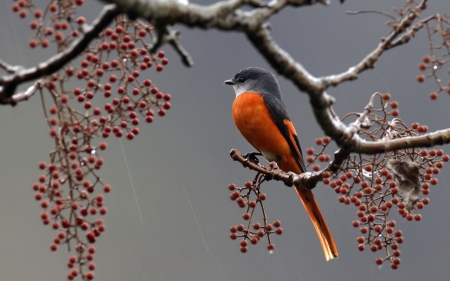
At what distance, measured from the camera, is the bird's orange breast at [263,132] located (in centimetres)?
533

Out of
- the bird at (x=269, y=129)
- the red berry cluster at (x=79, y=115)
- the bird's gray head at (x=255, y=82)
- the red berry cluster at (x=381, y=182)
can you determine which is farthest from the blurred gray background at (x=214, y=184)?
the red berry cluster at (x=79, y=115)

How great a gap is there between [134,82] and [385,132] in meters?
1.24

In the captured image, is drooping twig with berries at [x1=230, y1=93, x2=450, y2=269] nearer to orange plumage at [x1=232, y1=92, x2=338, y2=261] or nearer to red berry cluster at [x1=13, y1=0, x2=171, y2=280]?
red berry cluster at [x1=13, y1=0, x2=171, y2=280]

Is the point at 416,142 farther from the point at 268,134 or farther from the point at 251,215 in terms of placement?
the point at 268,134

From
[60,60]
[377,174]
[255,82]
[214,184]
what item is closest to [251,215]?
[377,174]

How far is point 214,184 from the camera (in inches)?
877

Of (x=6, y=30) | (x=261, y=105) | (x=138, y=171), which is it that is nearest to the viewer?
(x=261, y=105)

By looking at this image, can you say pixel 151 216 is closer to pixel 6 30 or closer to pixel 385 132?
pixel 6 30

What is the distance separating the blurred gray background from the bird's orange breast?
12.1 meters

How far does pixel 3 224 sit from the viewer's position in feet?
61.2

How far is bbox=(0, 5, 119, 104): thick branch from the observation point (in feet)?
7.07

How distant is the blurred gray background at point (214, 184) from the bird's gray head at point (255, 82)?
11460 millimetres

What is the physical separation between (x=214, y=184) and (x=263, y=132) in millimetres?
17018

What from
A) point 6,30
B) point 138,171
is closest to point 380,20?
point 138,171
